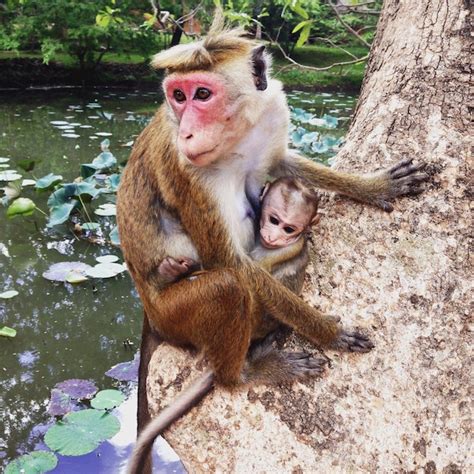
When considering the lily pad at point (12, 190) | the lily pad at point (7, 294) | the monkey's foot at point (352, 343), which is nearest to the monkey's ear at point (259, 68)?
the monkey's foot at point (352, 343)

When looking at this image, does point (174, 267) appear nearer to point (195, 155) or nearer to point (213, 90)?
point (195, 155)

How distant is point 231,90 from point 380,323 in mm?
1131

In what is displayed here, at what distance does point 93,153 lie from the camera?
9391 millimetres

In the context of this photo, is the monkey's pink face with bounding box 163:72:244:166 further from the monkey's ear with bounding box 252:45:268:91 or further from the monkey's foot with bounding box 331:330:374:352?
the monkey's foot with bounding box 331:330:374:352

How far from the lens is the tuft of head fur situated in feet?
7.68

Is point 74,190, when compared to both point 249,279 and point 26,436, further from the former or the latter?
point 249,279

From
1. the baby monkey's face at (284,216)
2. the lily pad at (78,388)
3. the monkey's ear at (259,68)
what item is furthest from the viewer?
the lily pad at (78,388)

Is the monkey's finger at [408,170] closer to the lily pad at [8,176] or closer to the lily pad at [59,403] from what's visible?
the lily pad at [59,403]

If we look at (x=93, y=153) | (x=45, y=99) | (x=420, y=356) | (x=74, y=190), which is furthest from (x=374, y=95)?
(x=45, y=99)

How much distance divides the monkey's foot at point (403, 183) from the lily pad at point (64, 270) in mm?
3478

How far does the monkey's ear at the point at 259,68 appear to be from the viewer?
2500mm

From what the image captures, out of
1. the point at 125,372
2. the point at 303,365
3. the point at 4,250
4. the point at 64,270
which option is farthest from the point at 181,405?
the point at 4,250

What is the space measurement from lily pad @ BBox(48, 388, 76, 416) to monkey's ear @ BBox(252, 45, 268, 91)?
8.52 feet

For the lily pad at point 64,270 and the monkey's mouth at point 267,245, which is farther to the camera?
the lily pad at point 64,270
